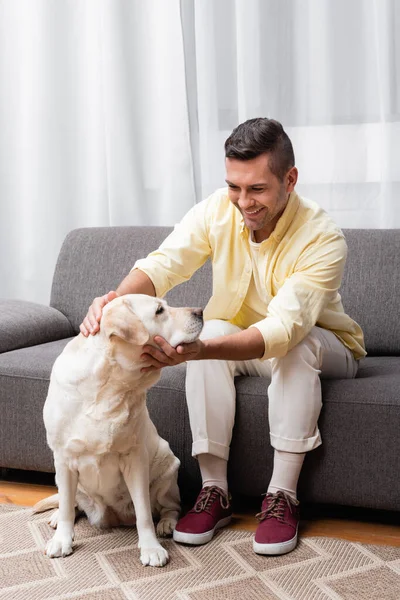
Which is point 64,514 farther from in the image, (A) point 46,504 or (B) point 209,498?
(B) point 209,498

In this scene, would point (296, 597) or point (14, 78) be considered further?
point (14, 78)

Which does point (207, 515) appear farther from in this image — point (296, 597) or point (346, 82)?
point (346, 82)

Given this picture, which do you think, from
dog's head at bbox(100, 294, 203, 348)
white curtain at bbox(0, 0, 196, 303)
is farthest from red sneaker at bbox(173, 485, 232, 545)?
white curtain at bbox(0, 0, 196, 303)

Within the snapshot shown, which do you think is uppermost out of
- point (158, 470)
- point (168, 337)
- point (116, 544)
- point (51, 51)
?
point (51, 51)

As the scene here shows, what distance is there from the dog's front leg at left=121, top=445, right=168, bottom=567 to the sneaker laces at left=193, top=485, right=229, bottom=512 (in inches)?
6.6

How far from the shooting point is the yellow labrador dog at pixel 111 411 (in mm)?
1759

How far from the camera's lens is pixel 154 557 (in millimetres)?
1840

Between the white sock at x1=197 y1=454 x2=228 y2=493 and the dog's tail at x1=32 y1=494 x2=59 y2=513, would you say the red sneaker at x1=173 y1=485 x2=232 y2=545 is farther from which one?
the dog's tail at x1=32 y1=494 x2=59 y2=513

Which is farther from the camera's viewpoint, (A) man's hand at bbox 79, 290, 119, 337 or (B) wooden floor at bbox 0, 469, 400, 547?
(B) wooden floor at bbox 0, 469, 400, 547

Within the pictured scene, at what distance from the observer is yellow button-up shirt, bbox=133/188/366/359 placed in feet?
6.40

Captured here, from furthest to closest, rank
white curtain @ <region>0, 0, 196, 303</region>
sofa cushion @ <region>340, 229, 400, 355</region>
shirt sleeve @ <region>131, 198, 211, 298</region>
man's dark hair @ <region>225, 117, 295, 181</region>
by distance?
white curtain @ <region>0, 0, 196, 303</region>
sofa cushion @ <region>340, 229, 400, 355</region>
shirt sleeve @ <region>131, 198, 211, 298</region>
man's dark hair @ <region>225, 117, 295, 181</region>

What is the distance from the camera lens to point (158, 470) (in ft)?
Result: 6.63

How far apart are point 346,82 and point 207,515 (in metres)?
1.74

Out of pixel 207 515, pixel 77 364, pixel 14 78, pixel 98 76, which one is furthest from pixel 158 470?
pixel 14 78
